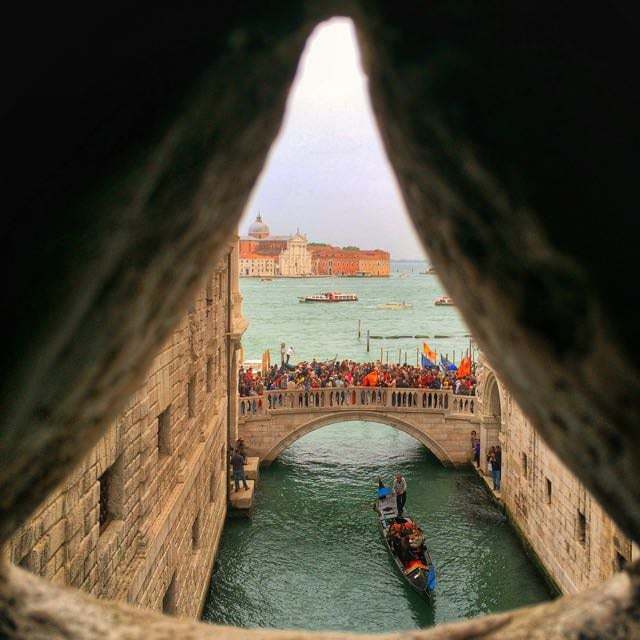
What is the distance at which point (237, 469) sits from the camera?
17.8m

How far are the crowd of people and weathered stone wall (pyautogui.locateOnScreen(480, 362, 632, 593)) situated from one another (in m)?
5.62

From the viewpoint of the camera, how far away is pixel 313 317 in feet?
273

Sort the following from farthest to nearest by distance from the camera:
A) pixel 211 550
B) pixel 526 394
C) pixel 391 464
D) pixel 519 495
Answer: pixel 391 464 → pixel 519 495 → pixel 211 550 → pixel 526 394

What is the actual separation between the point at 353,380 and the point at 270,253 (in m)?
117

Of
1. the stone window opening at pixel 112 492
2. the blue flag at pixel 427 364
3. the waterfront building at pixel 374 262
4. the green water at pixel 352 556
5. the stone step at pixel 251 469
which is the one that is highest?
the waterfront building at pixel 374 262

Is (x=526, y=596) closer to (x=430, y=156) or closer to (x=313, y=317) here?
(x=430, y=156)

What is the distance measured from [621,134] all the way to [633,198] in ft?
0.40

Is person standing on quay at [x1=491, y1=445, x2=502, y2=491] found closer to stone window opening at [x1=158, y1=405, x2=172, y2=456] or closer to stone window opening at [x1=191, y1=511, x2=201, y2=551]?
stone window opening at [x1=191, y1=511, x2=201, y2=551]

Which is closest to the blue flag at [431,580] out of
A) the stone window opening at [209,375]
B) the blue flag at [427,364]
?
the stone window opening at [209,375]

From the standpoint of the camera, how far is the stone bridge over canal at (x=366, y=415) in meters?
21.6

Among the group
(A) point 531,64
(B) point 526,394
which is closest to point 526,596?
(B) point 526,394

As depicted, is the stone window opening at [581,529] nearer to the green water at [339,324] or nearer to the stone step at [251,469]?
the stone step at [251,469]

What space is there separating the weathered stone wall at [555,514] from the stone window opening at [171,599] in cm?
581

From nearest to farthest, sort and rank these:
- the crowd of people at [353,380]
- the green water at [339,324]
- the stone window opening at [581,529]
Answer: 1. the stone window opening at [581,529]
2. the crowd of people at [353,380]
3. the green water at [339,324]
